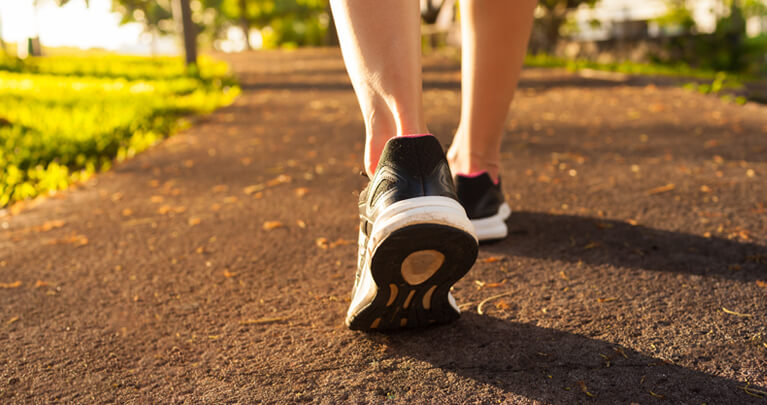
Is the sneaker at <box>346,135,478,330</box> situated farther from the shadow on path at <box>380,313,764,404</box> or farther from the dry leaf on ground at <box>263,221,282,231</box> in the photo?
the dry leaf on ground at <box>263,221,282,231</box>

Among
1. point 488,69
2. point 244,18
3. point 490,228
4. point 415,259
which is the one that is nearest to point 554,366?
point 415,259

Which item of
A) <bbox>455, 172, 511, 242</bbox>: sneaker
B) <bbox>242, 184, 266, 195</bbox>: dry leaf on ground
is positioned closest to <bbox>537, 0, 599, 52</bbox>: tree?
<bbox>242, 184, 266, 195</bbox>: dry leaf on ground

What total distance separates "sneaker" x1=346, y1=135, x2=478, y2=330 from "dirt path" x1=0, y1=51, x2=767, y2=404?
12 centimetres

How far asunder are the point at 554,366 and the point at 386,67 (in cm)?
71

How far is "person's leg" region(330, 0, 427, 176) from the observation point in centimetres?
143

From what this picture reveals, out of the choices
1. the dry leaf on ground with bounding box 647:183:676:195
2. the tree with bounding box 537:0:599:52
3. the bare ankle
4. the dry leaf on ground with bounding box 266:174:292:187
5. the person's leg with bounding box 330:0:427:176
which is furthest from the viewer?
the tree with bounding box 537:0:599:52

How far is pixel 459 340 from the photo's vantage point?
4.93 ft

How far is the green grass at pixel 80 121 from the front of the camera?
3652 mm

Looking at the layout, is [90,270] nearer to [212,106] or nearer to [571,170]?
[571,170]

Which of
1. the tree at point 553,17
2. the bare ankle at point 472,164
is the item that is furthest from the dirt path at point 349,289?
the tree at point 553,17

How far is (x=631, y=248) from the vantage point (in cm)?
211

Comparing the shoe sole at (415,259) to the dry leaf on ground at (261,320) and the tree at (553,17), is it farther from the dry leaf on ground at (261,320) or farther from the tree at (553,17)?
the tree at (553,17)

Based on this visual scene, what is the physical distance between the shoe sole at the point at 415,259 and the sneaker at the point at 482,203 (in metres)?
0.72

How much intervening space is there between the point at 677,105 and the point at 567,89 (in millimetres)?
1691
